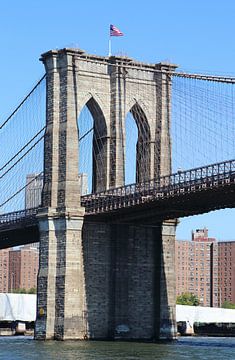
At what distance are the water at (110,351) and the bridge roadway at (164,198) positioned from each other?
10113 millimetres

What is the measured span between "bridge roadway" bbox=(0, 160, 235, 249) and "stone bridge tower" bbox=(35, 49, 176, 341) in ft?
4.50

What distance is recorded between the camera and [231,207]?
88250 millimetres

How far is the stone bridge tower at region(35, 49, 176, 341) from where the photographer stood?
93.0 m

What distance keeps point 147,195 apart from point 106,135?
37.6ft

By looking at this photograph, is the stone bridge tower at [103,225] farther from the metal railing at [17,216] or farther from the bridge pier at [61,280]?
the metal railing at [17,216]

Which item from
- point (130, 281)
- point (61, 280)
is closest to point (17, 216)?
point (130, 281)

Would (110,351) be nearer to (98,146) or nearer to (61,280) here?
(61,280)

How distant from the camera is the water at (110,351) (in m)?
73.1

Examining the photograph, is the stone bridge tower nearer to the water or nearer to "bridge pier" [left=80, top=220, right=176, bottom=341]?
"bridge pier" [left=80, top=220, right=176, bottom=341]

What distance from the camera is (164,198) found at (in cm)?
8619

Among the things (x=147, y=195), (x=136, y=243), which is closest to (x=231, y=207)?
(x=147, y=195)

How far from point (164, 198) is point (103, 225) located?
11485mm

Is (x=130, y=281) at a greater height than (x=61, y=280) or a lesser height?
greater

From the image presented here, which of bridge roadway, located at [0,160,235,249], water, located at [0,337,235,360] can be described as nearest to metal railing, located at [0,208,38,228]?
bridge roadway, located at [0,160,235,249]
